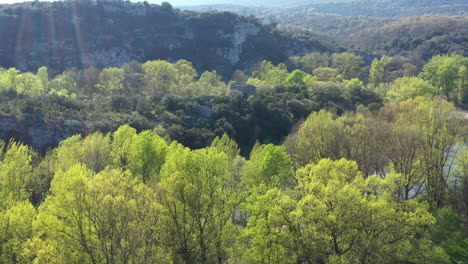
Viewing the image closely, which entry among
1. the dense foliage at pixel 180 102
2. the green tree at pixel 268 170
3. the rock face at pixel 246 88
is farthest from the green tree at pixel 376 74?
the green tree at pixel 268 170

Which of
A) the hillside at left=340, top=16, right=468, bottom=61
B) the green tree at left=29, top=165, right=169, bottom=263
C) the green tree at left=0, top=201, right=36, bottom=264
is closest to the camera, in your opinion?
the green tree at left=29, top=165, right=169, bottom=263

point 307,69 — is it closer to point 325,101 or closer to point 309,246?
point 325,101

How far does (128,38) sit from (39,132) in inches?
3449

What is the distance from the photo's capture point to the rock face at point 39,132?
52.7 meters

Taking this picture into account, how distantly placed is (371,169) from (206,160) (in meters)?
21.0

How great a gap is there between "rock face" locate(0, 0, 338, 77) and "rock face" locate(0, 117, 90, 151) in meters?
65.1

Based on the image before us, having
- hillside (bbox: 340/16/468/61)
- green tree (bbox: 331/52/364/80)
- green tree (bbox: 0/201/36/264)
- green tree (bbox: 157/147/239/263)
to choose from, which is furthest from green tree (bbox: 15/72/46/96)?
hillside (bbox: 340/16/468/61)

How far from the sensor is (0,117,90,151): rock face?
5269 centimetres

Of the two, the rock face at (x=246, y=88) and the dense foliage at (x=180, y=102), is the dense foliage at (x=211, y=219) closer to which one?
the dense foliage at (x=180, y=102)

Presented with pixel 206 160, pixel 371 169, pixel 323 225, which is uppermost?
pixel 206 160

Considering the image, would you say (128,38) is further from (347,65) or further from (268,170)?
(268,170)

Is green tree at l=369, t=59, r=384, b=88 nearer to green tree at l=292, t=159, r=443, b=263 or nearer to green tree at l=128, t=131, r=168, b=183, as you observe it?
green tree at l=128, t=131, r=168, b=183

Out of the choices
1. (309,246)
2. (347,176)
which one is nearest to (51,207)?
(309,246)

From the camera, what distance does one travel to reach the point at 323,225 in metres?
24.0
